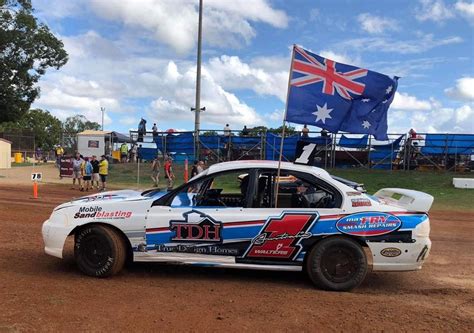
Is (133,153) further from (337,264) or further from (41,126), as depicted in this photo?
(41,126)

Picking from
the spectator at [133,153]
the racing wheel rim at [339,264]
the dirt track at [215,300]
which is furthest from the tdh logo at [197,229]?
the spectator at [133,153]

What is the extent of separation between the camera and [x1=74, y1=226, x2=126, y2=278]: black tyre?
5820 millimetres

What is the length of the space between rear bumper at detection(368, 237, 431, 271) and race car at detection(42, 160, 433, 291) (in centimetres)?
1

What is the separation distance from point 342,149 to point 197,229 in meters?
19.7

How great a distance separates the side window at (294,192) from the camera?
5871 mm

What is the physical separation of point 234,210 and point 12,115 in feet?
107

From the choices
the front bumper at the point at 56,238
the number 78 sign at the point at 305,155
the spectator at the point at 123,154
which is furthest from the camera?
the spectator at the point at 123,154

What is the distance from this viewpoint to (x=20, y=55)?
32.3m

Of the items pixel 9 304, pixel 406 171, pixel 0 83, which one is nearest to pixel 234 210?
pixel 9 304

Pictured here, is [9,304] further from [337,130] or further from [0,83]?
[0,83]

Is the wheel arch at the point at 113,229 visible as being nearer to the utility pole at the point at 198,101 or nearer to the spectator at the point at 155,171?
the spectator at the point at 155,171

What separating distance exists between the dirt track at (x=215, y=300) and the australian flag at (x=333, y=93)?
92.1 inches

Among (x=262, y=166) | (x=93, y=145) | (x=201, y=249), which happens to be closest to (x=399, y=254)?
(x=262, y=166)

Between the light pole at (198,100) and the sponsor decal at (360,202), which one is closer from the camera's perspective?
the sponsor decal at (360,202)
